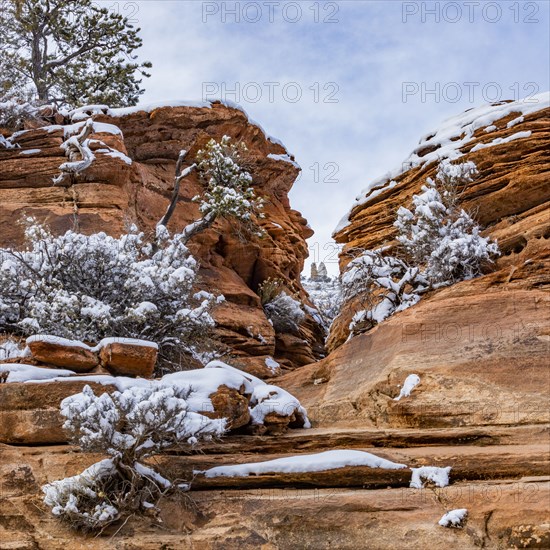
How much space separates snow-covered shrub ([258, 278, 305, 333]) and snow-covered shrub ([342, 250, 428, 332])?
4.78 metres

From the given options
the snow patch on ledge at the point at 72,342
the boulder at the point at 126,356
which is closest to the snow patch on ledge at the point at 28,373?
the snow patch on ledge at the point at 72,342

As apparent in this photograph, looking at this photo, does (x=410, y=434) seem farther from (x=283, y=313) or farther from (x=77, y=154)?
(x=77, y=154)

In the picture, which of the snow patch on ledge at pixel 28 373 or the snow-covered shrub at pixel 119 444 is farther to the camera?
the snow patch on ledge at pixel 28 373

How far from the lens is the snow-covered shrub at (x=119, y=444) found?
6.52m

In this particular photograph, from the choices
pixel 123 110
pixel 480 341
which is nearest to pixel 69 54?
pixel 123 110

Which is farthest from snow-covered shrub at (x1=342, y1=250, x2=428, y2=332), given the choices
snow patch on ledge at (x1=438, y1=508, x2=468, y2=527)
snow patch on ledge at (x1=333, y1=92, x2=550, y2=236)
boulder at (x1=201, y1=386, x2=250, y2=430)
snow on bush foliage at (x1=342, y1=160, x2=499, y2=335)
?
snow patch on ledge at (x1=438, y1=508, x2=468, y2=527)

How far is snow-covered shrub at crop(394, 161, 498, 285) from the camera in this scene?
10.7 m

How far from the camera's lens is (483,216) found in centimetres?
1191

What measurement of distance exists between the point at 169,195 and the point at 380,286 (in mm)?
7371

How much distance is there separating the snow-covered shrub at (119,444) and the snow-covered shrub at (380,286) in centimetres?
500

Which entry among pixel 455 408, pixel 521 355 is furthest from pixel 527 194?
pixel 455 408

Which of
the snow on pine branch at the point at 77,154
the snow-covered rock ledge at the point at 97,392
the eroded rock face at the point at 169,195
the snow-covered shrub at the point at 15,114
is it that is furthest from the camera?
the snow-covered shrub at the point at 15,114

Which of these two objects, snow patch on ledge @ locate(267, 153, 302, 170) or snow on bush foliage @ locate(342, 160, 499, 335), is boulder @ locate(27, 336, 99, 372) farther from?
→ snow patch on ledge @ locate(267, 153, 302, 170)

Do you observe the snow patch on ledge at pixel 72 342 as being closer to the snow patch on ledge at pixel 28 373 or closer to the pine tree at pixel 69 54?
the snow patch on ledge at pixel 28 373
